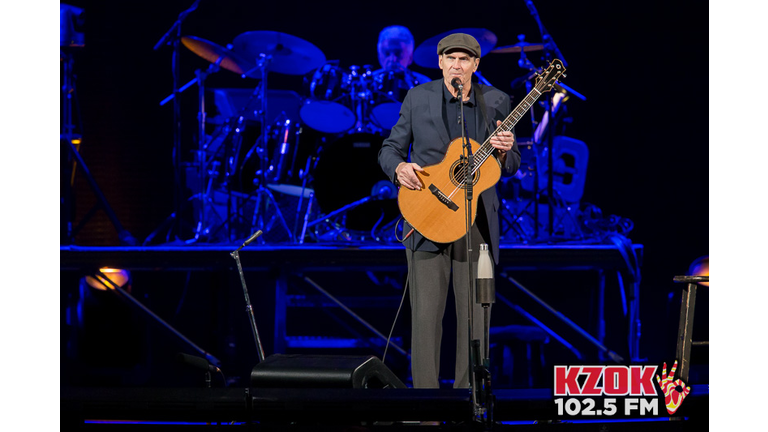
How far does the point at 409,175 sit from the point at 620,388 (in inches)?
55.2

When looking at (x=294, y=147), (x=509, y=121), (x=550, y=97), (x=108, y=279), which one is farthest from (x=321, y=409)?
(x=550, y=97)

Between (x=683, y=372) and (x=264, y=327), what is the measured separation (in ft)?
10.8

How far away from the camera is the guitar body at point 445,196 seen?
3.78m

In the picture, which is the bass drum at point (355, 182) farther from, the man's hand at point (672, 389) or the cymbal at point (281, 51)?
the man's hand at point (672, 389)

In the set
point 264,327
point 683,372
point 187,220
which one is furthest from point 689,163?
point 187,220

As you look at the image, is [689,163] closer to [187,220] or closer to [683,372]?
[683,372]

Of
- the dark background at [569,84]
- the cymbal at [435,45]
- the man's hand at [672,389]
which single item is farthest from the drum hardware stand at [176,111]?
the man's hand at [672,389]

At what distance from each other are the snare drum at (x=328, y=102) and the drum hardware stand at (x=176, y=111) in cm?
96

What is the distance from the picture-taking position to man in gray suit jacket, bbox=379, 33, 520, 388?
3.81 metres

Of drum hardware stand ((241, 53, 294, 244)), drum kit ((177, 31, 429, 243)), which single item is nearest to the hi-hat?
drum kit ((177, 31, 429, 243))

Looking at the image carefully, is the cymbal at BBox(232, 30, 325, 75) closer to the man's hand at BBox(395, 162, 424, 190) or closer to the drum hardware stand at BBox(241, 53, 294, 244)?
the drum hardware stand at BBox(241, 53, 294, 244)

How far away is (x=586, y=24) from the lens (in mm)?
5891

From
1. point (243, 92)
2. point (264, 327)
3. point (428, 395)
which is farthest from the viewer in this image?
point (243, 92)

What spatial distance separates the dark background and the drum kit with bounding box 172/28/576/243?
0.15 m
